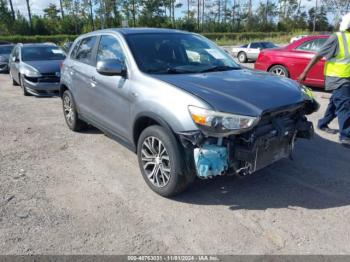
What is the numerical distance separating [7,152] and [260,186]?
3.83 metres

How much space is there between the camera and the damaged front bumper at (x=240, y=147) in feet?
11.1

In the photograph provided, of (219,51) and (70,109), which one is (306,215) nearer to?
(219,51)

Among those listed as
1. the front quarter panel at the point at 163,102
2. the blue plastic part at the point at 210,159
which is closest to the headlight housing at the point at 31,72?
the front quarter panel at the point at 163,102

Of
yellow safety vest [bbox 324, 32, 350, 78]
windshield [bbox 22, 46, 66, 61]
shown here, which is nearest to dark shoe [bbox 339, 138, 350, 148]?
yellow safety vest [bbox 324, 32, 350, 78]

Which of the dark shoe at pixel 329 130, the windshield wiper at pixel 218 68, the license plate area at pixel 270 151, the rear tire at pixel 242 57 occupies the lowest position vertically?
the rear tire at pixel 242 57

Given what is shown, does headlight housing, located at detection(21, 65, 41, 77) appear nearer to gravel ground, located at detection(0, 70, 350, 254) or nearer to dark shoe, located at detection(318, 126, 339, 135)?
gravel ground, located at detection(0, 70, 350, 254)

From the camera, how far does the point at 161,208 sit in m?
3.71

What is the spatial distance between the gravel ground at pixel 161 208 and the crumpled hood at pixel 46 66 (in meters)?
5.36

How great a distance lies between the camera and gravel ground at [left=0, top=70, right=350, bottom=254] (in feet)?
10.2

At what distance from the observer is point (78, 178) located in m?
4.48

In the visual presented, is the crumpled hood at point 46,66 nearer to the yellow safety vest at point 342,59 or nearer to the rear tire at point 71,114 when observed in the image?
the rear tire at point 71,114

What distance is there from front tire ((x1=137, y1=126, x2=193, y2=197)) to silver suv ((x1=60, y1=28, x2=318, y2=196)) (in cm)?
1

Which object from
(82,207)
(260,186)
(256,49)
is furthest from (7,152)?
(256,49)

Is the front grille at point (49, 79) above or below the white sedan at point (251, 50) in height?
above
